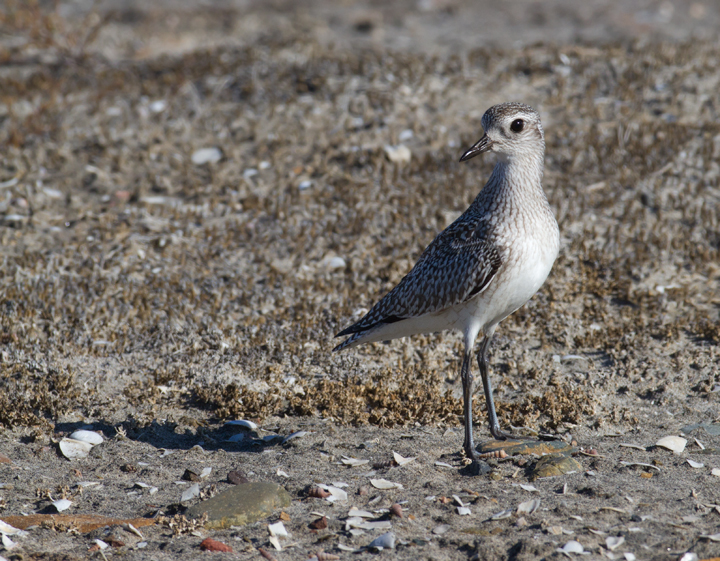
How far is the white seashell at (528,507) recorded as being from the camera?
4754 millimetres

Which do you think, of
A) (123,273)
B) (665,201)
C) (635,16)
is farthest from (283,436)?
(635,16)

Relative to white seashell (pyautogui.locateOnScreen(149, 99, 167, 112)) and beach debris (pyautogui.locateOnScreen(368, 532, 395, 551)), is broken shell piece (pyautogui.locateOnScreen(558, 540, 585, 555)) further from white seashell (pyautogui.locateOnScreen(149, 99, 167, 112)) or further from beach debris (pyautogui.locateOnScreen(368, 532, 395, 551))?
white seashell (pyautogui.locateOnScreen(149, 99, 167, 112))

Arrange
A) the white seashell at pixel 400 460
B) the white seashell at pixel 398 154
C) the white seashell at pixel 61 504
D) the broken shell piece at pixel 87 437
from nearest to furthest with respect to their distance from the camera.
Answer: the white seashell at pixel 61 504, the white seashell at pixel 400 460, the broken shell piece at pixel 87 437, the white seashell at pixel 398 154

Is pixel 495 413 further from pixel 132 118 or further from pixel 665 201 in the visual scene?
pixel 132 118

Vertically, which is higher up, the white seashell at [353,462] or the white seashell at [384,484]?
the white seashell at [353,462]

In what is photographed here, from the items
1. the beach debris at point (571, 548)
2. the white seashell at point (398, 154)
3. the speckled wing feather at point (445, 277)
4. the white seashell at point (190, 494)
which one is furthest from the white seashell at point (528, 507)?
the white seashell at point (398, 154)

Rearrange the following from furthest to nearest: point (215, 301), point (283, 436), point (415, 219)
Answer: point (415, 219)
point (215, 301)
point (283, 436)

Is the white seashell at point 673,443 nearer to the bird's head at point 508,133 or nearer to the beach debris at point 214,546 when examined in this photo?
the bird's head at point 508,133

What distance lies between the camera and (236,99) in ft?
39.2

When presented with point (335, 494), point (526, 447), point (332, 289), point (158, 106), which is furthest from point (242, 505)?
point (158, 106)

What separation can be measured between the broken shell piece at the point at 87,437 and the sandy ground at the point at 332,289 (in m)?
0.08

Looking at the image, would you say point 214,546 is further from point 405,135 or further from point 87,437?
point 405,135

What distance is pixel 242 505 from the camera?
15.9ft

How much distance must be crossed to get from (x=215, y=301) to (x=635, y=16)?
53.3ft
